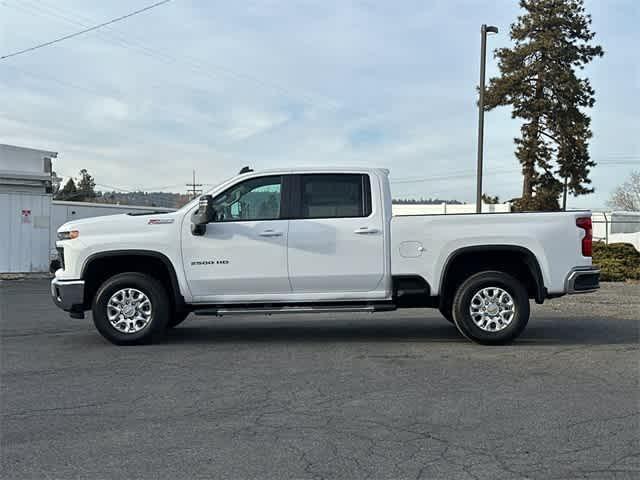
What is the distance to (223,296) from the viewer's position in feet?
28.2

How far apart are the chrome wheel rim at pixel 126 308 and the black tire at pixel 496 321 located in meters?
3.67

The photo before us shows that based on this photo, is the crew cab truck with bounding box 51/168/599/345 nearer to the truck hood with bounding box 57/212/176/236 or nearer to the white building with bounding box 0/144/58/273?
the truck hood with bounding box 57/212/176/236

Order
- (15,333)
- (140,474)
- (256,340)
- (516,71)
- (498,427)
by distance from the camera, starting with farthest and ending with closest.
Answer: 1. (516,71)
2. (15,333)
3. (256,340)
4. (498,427)
5. (140,474)

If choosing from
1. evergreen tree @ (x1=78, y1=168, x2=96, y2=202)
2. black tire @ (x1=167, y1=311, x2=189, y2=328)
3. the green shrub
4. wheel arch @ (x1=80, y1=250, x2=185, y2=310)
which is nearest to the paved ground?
black tire @ (x1=167, y1=311, x2=189, y2=328)

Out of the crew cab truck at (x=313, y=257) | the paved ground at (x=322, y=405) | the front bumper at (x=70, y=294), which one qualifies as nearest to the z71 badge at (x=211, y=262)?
the crew cab truck at (x=313, y=257)

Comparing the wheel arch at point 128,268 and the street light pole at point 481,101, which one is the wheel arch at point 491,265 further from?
the street light pole at point 481,101

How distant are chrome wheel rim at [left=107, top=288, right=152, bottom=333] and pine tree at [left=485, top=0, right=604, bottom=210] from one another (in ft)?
95.9

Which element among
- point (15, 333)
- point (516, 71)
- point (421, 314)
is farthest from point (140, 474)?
point (516, 71)

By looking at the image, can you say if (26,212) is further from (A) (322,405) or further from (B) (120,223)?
(A) (322,405)

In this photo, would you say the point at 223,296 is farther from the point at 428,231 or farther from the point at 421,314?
the point at 421,314

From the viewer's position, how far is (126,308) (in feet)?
28.2

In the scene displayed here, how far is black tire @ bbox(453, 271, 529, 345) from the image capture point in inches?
331

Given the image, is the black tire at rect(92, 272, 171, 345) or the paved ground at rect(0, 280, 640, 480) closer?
the paved ground at rect(0, 280, 640, 480)

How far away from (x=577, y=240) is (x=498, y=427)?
12.6ft
